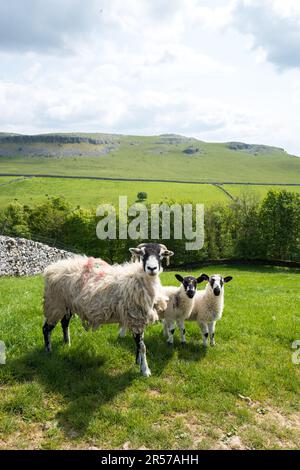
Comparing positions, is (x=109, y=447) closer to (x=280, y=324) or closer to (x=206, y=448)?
(x=206, y=448)

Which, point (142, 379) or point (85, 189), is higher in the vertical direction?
point (85, 189)

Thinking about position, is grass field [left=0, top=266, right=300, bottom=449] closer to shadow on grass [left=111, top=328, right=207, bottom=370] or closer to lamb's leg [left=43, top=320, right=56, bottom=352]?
shadow on grass [left=111, top=328, right=207, bottom=370]

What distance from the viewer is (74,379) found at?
26.5 ft

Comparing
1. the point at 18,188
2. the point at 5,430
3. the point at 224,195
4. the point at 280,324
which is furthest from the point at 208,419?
the point at 18,188

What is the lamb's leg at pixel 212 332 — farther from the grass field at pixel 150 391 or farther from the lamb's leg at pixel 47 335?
the lamb's leg at pixel 47 335

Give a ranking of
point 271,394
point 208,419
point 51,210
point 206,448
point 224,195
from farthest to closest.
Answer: point 224,195
point 51,210
point 271,394
point 208,419
point 206,448

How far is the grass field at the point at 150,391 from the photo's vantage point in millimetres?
6543

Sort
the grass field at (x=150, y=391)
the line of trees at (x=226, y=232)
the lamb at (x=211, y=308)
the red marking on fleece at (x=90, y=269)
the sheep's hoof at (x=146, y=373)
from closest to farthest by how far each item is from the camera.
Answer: the grass field at (x=150, y=391)
the sheep's hoof at (x=146, y=373)
the red marking on fleece at (x=90, y=269)
the lamb at (x=211, y=308)
the line of trees at (x=226, y=232)

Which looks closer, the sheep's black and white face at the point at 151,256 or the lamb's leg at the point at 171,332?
the sheep's black and white face at the point at 151,256

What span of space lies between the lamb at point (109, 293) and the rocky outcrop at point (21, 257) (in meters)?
21.7

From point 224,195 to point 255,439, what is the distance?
126349 mm

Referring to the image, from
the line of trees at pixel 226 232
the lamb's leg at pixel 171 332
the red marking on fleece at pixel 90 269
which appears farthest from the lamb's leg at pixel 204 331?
the line of trees at pixel 226 232

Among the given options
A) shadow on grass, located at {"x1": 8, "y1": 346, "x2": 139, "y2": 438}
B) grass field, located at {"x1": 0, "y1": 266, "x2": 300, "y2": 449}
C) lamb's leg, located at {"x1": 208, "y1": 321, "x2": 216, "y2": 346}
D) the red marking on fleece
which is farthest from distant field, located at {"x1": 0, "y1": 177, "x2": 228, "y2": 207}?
shadow on grass, located at {"x1": 8, "y1": 346, "x2": 139, "y2": 438}

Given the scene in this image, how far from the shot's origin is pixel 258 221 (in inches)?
2330
